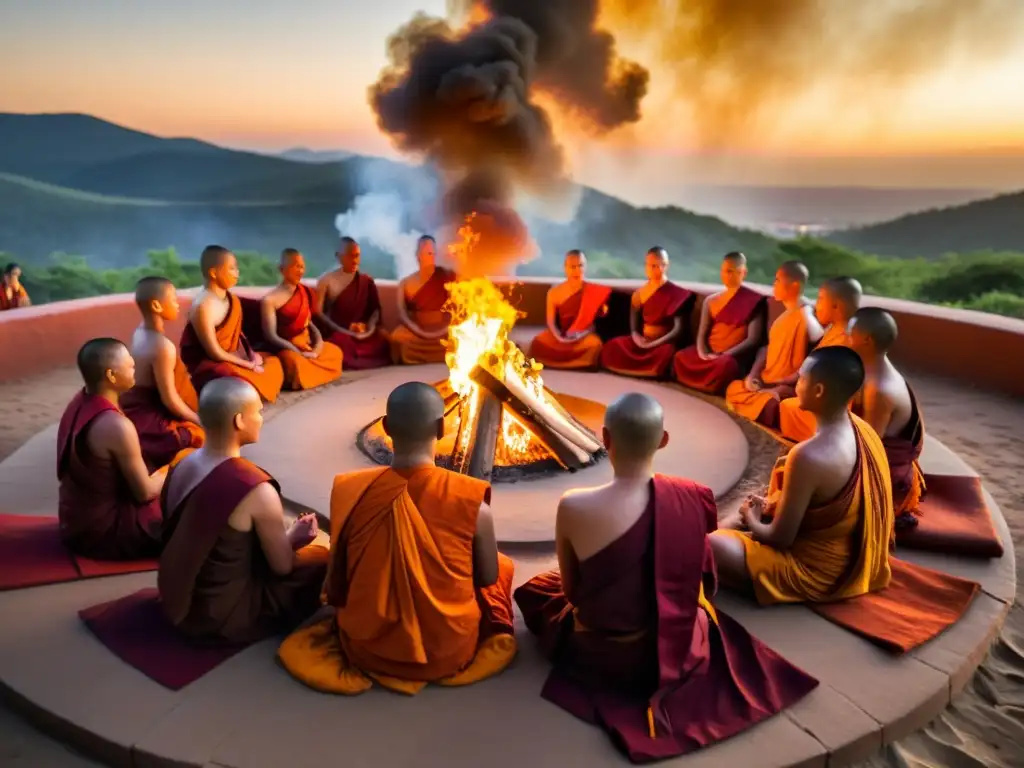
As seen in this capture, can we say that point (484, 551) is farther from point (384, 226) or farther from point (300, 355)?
point (384, 226)

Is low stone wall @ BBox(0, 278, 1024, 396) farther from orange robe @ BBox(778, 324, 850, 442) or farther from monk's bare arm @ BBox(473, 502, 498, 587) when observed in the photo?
monk's bare arm @ BBox(473, 502, 498, 587)

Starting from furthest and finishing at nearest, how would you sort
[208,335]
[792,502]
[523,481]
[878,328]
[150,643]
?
[208,335] < [523,481] < [878,328] < [792,502] < [150,643]

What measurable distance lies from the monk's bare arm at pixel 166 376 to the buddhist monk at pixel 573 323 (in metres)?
4.42

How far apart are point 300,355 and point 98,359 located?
390 cm

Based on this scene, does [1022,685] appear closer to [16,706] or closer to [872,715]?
[872,715]

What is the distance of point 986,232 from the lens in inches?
699

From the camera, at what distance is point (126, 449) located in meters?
3.93

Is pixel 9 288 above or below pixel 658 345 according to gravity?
below

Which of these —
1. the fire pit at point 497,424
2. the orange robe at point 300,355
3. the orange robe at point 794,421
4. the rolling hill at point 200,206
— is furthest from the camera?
the rolling hill at point 200,206

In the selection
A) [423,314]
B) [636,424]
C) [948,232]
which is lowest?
[423,314]

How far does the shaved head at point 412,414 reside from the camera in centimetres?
304

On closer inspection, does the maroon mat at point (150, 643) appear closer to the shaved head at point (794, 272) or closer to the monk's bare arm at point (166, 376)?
the monk's bare arm at point (166, 376)

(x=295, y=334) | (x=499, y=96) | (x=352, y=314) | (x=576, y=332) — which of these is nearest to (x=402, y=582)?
(x=295, y=334)

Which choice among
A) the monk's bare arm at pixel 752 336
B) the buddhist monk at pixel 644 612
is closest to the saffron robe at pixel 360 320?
the monk's bare arm at pixel 752 336
